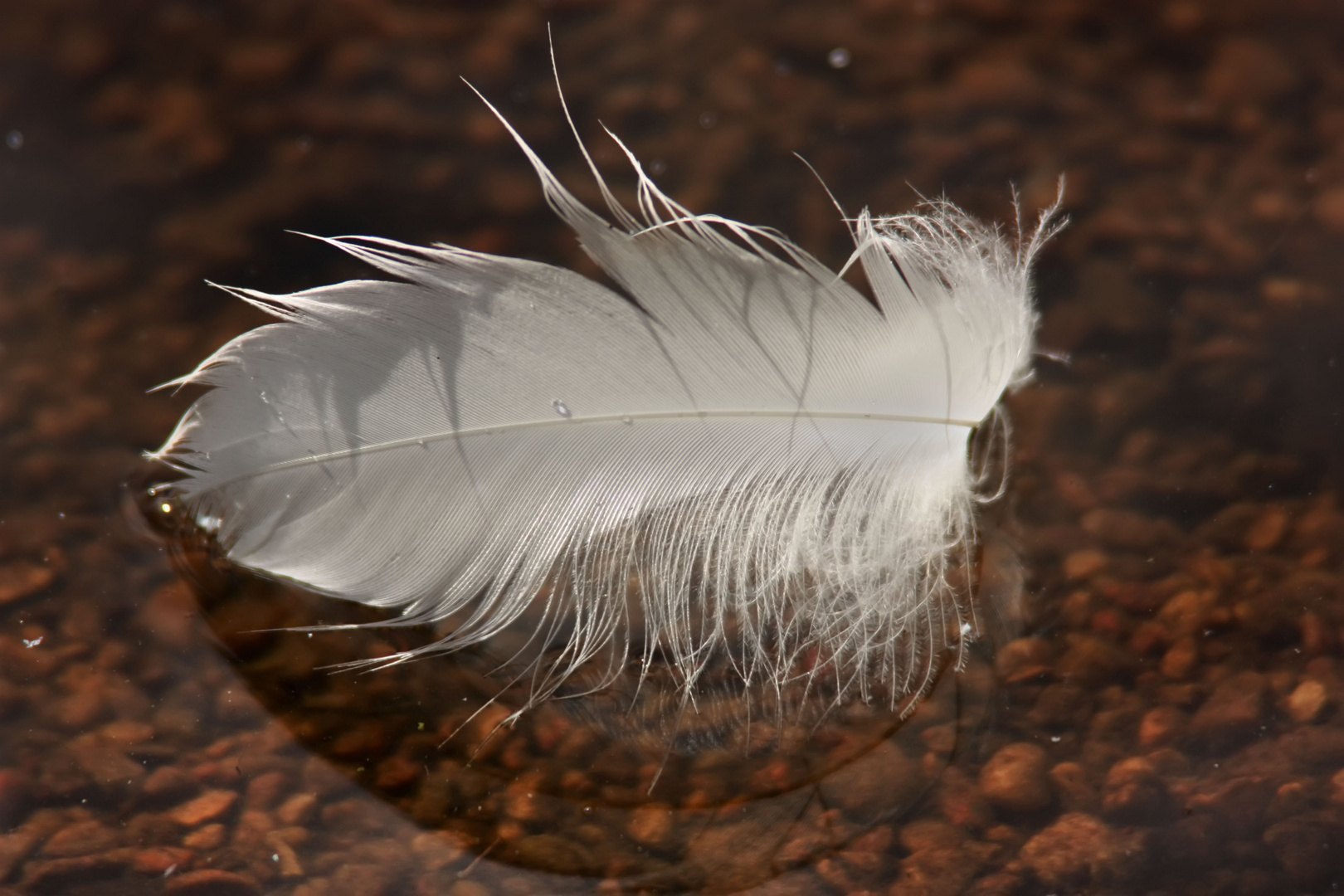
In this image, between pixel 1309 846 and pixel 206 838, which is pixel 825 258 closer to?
pixel 1309 846

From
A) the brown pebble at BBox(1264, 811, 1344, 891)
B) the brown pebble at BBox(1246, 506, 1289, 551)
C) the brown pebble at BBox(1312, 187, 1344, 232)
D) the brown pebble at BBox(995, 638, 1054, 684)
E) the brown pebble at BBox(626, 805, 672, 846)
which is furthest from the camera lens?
the brown pebble at BBox(1312, 187, 1344, 232)

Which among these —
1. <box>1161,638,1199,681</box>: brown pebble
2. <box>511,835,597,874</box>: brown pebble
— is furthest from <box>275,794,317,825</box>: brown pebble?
<box>1161,638,1199,681</box>: brown pebble

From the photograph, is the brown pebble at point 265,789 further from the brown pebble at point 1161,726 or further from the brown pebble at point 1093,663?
the brown pebble at point 1161,726

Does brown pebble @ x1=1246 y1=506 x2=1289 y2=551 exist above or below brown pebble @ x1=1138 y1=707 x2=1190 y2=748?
above

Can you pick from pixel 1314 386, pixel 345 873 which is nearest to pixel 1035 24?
pixel 1314 386

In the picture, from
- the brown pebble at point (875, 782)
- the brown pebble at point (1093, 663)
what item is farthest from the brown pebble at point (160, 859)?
the brown pebble at point (1093, 663)

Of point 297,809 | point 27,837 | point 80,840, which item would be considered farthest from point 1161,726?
point 27,837

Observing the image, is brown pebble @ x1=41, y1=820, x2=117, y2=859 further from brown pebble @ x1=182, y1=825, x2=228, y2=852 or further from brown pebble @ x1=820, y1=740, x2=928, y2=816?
brown pebble @ x1=820, y1=740, x2=928, y2=816
